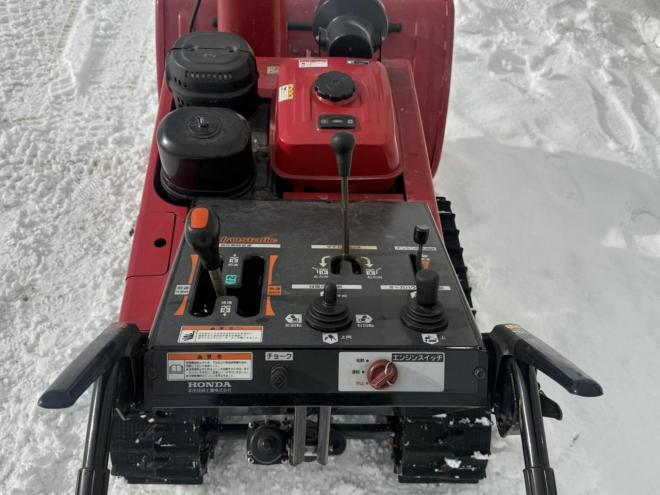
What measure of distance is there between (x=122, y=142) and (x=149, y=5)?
1.22m

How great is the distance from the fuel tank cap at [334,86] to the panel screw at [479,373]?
0.82 meters

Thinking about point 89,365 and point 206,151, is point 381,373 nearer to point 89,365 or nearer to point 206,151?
point 89,365

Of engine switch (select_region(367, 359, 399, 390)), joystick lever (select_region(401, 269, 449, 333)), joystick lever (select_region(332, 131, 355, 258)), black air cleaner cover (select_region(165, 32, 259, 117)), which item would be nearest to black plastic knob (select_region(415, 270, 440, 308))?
joystick lever (select_region(401, 269, 449, 333))

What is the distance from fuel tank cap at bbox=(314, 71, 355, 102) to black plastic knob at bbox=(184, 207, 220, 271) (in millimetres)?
651

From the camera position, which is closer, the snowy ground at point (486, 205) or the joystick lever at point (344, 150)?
the joystick lever at point (344, 150)

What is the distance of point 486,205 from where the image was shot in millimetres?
2658

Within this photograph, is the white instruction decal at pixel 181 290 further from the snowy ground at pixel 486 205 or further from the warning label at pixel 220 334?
the snowy ground at pixel 486 205

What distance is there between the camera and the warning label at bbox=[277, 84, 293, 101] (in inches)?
74.6

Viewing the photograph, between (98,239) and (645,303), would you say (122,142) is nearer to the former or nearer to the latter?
(98,239)

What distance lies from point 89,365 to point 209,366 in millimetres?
223

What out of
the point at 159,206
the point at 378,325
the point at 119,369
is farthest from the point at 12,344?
the point at 378,325

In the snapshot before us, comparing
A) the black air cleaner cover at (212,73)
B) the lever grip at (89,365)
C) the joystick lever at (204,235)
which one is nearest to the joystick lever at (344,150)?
the joystick lever at (204,235)

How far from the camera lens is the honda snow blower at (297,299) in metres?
1.30

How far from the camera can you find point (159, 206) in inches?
72.3
